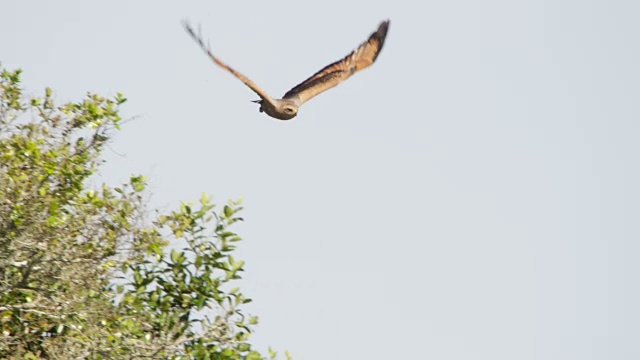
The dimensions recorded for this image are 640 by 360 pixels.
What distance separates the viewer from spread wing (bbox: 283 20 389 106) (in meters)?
20.1

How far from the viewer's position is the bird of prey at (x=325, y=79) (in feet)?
61.7

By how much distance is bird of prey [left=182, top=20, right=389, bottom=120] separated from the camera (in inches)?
741

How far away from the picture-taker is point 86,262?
57.2ft

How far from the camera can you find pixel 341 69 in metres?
20.7

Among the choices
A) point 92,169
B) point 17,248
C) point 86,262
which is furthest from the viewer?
point 92,169

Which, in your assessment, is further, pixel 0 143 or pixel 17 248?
pixel 0 143

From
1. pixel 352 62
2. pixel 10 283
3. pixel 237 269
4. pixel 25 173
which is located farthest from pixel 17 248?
pixel 352 62

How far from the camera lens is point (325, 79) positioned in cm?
2044

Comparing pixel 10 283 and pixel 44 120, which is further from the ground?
pixel 44 120

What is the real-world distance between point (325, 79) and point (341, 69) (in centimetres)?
36

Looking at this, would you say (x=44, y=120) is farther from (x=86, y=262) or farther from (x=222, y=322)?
(x=222, y=322)

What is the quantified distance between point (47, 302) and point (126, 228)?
6.98ft

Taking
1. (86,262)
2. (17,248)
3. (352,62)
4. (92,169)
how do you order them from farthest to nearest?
(352,62) < (92,169) < (86,262) < (17,248)

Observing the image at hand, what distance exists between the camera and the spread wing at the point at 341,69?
20078 millimetres
